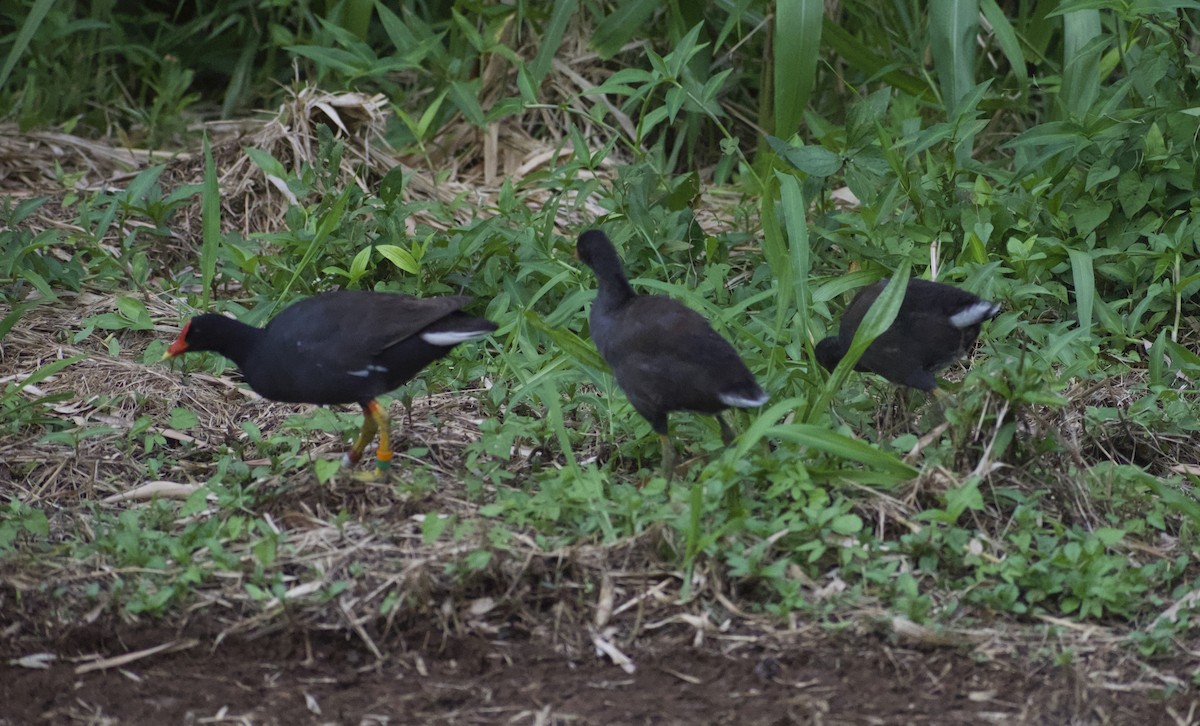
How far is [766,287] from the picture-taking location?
18.7ft

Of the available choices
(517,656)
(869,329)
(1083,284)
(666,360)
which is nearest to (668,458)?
(666,360)

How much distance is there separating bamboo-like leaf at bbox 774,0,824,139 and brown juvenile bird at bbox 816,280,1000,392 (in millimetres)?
1600

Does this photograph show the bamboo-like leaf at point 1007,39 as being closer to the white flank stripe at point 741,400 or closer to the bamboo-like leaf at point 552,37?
the bamboo-like leaf at point 552,37

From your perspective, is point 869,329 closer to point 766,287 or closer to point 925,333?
point 925,333

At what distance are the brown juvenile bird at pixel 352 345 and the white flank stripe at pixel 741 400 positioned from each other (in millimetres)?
782

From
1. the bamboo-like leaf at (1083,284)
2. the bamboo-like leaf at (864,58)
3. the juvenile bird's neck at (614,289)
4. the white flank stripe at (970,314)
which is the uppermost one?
the bamboo-like leaf at (864,58)

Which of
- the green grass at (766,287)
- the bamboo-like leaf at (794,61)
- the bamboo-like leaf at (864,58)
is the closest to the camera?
the green grass at (766,287)

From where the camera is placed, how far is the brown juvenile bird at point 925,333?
4449mm

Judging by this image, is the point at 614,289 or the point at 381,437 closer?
the point at 381,437

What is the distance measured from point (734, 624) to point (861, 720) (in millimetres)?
466

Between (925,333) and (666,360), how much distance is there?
0.94 m

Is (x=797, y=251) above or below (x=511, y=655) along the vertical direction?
above

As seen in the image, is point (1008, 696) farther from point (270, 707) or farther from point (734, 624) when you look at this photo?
point (270, 707)

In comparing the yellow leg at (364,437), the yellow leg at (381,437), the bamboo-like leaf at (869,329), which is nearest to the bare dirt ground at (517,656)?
the yellow leg at (381,437)
